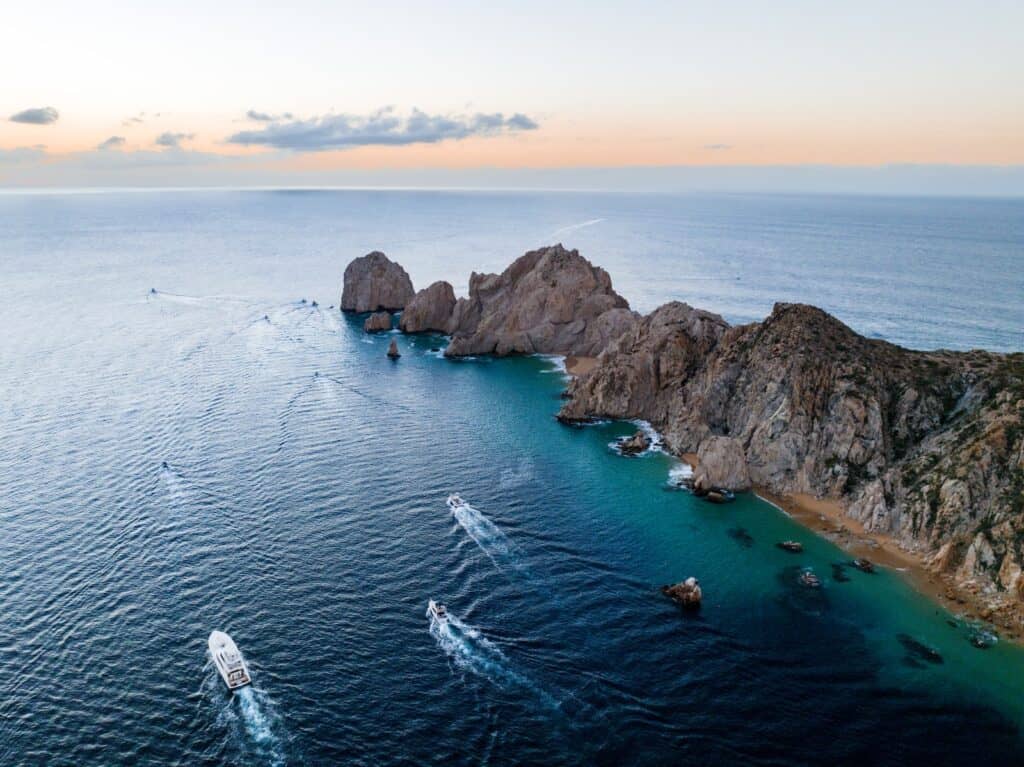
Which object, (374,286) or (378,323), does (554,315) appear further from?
(374,286)

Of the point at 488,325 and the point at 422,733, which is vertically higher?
the point at 488,325

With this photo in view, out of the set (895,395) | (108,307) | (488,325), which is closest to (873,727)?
(895,395)

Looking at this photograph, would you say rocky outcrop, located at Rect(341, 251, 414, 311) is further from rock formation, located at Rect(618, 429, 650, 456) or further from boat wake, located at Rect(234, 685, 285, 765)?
boat wake, located at Rect(234, 685, 285, 765)

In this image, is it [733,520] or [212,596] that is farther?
[733,520]

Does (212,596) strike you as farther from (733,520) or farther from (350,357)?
(350,357)

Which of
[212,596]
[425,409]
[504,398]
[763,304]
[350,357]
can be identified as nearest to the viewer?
[212,596]

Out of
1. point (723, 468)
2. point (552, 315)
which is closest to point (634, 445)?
point (723, 468)

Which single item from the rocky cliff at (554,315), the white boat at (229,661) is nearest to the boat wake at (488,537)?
the white boat at (229,661)
